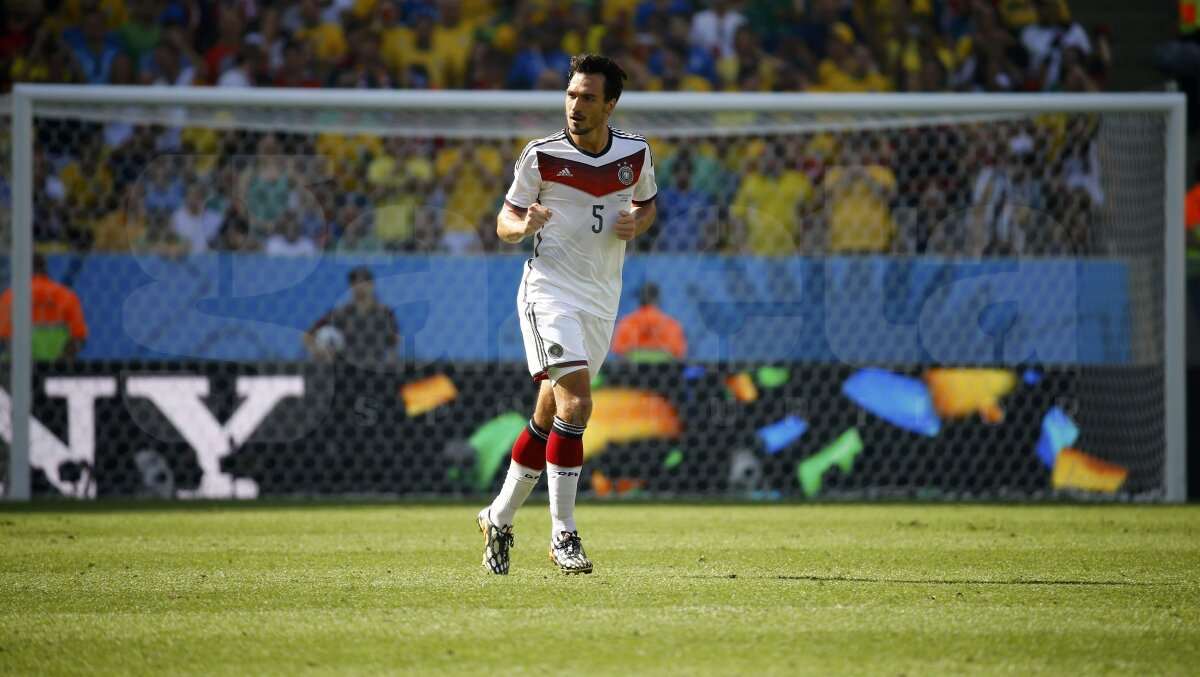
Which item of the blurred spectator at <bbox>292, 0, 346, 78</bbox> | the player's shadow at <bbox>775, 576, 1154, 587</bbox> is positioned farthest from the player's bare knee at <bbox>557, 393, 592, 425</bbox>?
the blurred spectator at <bbox>292, 0, 346, 78</bbox>

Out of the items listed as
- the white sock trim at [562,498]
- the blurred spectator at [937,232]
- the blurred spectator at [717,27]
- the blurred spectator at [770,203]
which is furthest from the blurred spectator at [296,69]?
the white sock trim at [562,498]

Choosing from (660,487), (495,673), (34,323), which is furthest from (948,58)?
(495,673)

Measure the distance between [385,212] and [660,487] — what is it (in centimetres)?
286

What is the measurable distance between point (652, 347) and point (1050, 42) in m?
5.73

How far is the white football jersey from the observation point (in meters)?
5.41

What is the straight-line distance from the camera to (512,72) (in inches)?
516

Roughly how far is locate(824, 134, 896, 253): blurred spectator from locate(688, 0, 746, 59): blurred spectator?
3.19 meters

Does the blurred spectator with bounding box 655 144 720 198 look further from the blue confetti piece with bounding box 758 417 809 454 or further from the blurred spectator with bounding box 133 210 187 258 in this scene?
the blurred spectator with bounding box 133 210 187 258

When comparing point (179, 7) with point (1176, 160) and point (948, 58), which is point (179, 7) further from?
point (1176, 160)

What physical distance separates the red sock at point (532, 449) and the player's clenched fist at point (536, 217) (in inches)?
29.9

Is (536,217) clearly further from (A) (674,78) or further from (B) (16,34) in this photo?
(B) (16,34)

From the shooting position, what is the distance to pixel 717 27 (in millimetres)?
13648

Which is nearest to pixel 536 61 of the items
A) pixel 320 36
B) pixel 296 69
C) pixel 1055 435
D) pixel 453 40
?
pixel 453 40

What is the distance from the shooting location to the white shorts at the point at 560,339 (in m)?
5.22
